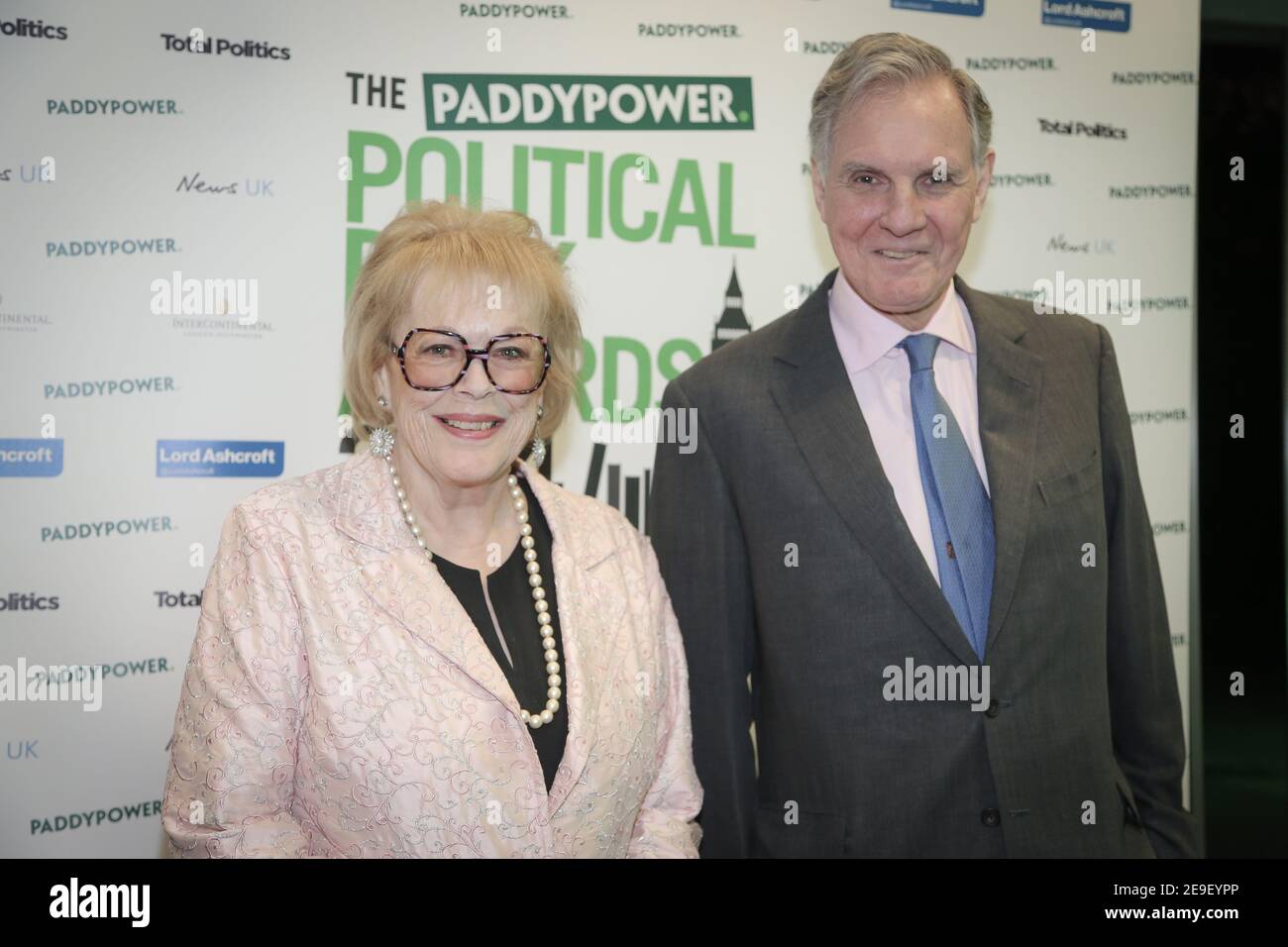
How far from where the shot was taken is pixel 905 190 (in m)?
2.29

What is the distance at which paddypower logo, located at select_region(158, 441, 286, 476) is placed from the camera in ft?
11.0

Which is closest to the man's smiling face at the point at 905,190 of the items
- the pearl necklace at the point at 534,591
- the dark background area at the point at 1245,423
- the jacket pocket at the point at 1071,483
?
the jacket pocket at the point at 1071,483

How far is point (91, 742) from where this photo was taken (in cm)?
332

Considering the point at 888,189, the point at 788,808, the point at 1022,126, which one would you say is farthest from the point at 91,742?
the point at 1022,126

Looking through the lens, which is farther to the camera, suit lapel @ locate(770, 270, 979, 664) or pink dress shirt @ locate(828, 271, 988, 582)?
pink dress shirt @ locate(828, 271, 988, 582)

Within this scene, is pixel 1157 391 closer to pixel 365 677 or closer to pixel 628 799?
pixel 628 799

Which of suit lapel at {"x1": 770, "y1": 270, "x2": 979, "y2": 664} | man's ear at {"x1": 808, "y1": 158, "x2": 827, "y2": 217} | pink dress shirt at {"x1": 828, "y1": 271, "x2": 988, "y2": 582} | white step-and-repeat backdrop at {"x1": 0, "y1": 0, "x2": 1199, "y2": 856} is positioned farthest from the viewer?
white step-and-repeat backdrop at {"x1": 0, "y1": 0, "x2": 1199, "y2": 856}

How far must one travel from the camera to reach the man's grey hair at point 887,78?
7.51 ft

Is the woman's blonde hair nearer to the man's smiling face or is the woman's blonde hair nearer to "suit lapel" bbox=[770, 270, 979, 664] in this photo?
"suit lapel" bbox=[770, 270, 979, 664]

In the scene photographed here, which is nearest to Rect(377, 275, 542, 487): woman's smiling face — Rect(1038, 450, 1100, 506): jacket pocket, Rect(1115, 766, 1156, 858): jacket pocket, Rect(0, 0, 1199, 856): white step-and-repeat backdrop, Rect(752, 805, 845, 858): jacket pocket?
Rect(752, 805, 845, 858): jacket pocket

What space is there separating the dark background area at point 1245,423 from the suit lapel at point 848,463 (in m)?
2.07

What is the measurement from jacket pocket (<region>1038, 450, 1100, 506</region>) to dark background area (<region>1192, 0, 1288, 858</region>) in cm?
173

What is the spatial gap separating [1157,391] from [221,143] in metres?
3.12

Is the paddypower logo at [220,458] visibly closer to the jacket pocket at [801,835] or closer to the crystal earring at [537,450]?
the crystal earring at [537,450]
